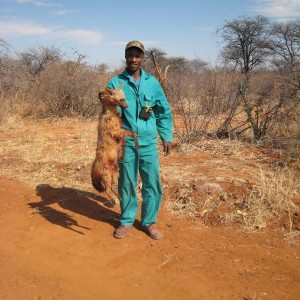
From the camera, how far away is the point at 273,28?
25.3m

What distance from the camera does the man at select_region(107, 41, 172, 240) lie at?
12.3 feet

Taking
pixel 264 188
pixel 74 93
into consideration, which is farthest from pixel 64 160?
pixel 74 93

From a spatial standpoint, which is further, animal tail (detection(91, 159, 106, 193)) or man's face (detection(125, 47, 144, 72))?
animal tail (detection(91, 159, 106, 193))

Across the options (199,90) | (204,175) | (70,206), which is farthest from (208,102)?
(70,206)

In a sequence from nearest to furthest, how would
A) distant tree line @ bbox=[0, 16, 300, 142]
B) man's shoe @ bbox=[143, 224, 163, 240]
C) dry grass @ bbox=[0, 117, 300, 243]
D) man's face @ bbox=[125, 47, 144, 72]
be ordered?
man's face @ bbox=[125, 47, 144, 72], man's shoe @ bbox=[143, 224, 163, 240], dry grass @ bbox=[0, 117, 300, 243], distant tree line @ bbox=[0, 16, 300, 142]

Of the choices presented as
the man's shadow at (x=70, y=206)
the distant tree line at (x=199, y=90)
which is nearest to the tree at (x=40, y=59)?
the distant tree line at (x=199, y=90)

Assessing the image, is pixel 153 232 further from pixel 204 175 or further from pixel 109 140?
pixel 204 175

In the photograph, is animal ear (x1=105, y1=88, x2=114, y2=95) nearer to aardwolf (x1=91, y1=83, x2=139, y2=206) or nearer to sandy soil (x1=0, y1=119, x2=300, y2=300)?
aardwolf (x1=91, y1=83, x2=139, y2=206)

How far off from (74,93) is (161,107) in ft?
32.1

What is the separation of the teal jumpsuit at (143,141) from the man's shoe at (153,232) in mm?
53

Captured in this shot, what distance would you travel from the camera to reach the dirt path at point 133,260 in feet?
10.2

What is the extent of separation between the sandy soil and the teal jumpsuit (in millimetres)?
361

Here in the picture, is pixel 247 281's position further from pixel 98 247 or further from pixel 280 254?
pixel 98 247

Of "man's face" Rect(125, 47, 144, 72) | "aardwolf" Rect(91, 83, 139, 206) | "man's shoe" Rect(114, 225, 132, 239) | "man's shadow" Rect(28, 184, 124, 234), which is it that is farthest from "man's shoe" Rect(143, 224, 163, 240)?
"man's face" Rect(125, 47, 144, 72)
